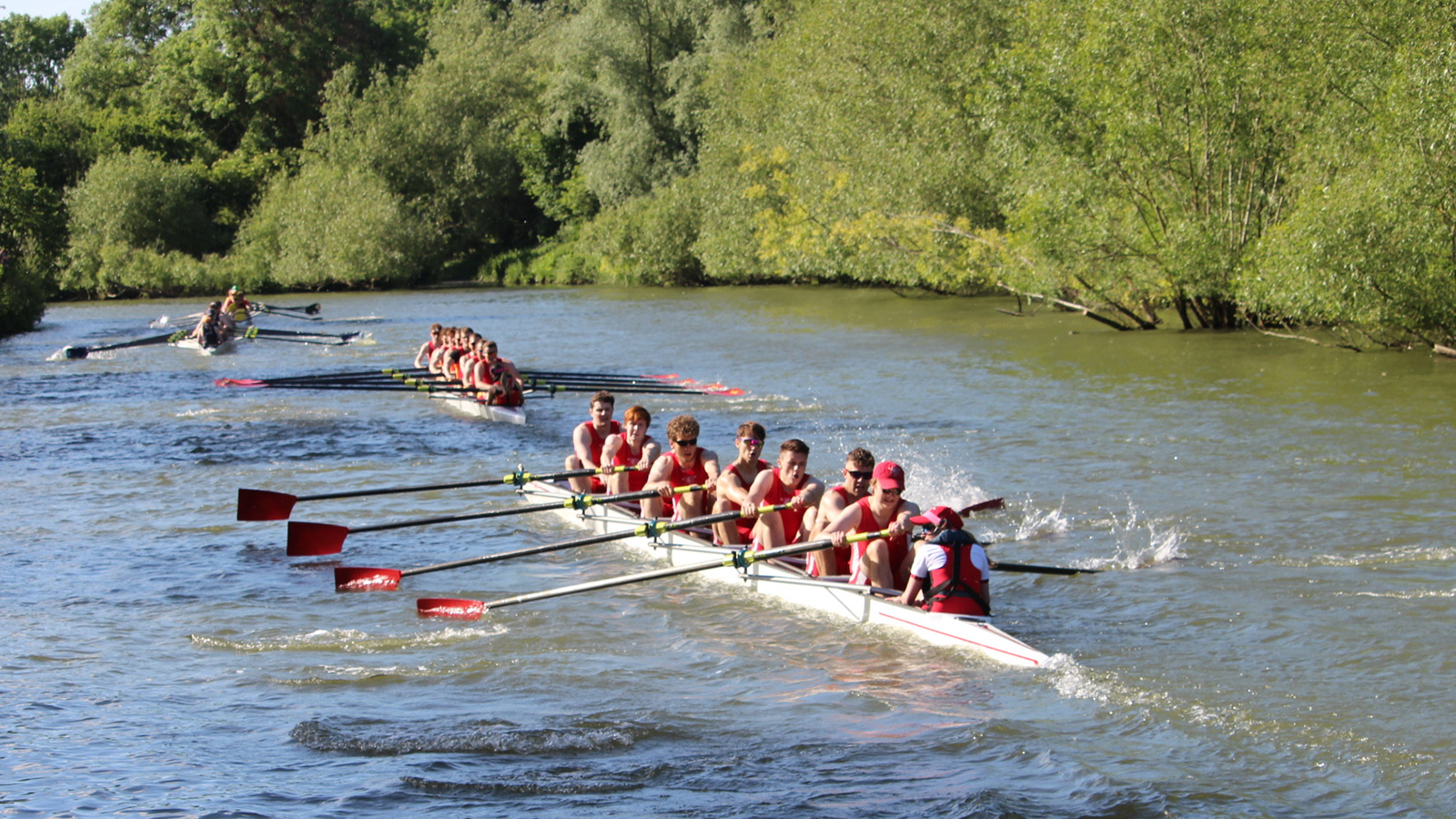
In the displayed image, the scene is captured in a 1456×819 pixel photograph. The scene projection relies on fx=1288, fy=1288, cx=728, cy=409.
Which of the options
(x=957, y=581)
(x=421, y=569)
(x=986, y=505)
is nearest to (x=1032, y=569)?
(x=957, y=581)

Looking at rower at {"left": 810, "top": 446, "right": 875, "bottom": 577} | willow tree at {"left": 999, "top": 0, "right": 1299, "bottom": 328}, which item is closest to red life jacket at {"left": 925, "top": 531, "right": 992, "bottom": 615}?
rower at {"left": 810, "top": 446, "right": 875, "bottom": 577}

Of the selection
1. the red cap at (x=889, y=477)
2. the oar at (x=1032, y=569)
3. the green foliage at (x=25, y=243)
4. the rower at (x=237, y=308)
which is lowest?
the oar at (x=1032, y=569)

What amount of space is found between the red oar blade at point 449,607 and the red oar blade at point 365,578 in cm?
88

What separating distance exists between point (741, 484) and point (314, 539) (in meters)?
3.89

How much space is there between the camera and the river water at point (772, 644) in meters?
6.34

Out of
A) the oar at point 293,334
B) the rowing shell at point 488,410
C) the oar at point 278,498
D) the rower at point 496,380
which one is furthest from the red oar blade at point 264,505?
the oar at point 293,334

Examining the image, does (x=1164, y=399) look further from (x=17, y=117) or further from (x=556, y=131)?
(x=17, y=117)

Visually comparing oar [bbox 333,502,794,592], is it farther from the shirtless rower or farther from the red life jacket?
the red life jacket

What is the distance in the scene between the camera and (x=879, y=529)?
8.70 m

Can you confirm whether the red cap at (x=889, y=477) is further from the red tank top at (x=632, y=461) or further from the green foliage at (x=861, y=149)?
the green foliage at (x=861, y=149)

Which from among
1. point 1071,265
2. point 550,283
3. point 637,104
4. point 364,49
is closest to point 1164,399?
point 1071,265

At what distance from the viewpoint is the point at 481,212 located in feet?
201

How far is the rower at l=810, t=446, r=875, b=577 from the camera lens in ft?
29.0

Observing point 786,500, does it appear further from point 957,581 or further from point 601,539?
point 957,581
